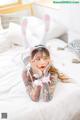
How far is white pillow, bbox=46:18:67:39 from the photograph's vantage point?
2.52 m

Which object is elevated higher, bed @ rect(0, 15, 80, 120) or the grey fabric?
the grey fabric

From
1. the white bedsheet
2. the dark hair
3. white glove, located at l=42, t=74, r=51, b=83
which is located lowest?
the white bedsheet

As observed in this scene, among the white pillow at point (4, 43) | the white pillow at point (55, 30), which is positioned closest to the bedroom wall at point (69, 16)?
the white pillow at point (55, 30)

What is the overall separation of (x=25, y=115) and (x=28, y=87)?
22cm

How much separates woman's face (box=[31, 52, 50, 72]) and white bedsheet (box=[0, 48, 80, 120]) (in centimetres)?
18

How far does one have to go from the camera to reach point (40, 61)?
1592mm

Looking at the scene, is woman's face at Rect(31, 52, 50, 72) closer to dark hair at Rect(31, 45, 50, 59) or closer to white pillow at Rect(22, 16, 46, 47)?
dark hair at Rect(31, 45, 50, 59)

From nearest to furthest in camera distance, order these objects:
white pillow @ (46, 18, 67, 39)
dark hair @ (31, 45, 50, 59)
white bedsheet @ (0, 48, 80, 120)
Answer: white bedsheet @ (0, 48, 80, 120) → dark hair @ (31, 45, 50, 59) → white pillow @ (46, 18, 67, 39)

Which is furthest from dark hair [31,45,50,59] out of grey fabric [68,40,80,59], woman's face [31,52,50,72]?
grey fabric [68,40,80,59]

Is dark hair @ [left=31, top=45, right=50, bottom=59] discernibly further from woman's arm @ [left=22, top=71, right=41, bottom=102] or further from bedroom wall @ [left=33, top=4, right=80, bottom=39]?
bedroom wall @ [left=33, top=4, right=80, bottom=39]

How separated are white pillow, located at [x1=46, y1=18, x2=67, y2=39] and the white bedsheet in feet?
2.88

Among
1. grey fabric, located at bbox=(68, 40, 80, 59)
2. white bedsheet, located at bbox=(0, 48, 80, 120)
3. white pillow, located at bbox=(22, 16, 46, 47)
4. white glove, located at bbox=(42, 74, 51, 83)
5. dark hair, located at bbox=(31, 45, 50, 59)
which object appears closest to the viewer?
white bedsheet, located at bbox=(0, 48, 80, 120)

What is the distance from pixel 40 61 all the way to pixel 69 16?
1107 millimetres

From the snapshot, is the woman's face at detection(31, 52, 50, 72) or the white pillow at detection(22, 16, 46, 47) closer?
the woman's face at detection(31, 52, 50, 72)
